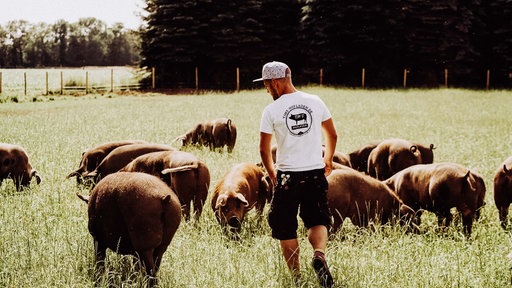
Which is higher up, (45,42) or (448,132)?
(45,42)

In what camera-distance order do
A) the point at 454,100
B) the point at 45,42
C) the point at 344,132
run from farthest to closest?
the point at 45,42 < the point at 454,100 < the point at 344,132

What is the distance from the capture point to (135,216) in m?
4.21

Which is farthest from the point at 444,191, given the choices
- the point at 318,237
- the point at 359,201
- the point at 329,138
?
the point at 318,237

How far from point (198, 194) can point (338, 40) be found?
103 ft

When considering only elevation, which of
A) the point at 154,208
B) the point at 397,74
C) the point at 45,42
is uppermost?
the point at 45,42

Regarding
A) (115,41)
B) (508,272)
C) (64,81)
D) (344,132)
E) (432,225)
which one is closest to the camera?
(508,272)

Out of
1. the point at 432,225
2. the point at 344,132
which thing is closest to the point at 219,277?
the point at 432,225

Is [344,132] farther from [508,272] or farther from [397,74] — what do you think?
[397,74]

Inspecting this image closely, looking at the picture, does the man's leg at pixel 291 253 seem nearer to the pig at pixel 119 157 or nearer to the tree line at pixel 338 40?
the pig at pixel 119 157

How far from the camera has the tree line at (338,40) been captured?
35219 mm

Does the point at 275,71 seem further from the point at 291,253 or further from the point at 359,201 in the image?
the point at 359,201

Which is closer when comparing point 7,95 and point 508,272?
point 508,272

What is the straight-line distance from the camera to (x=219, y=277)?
444cm

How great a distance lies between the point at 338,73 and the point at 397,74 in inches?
161
